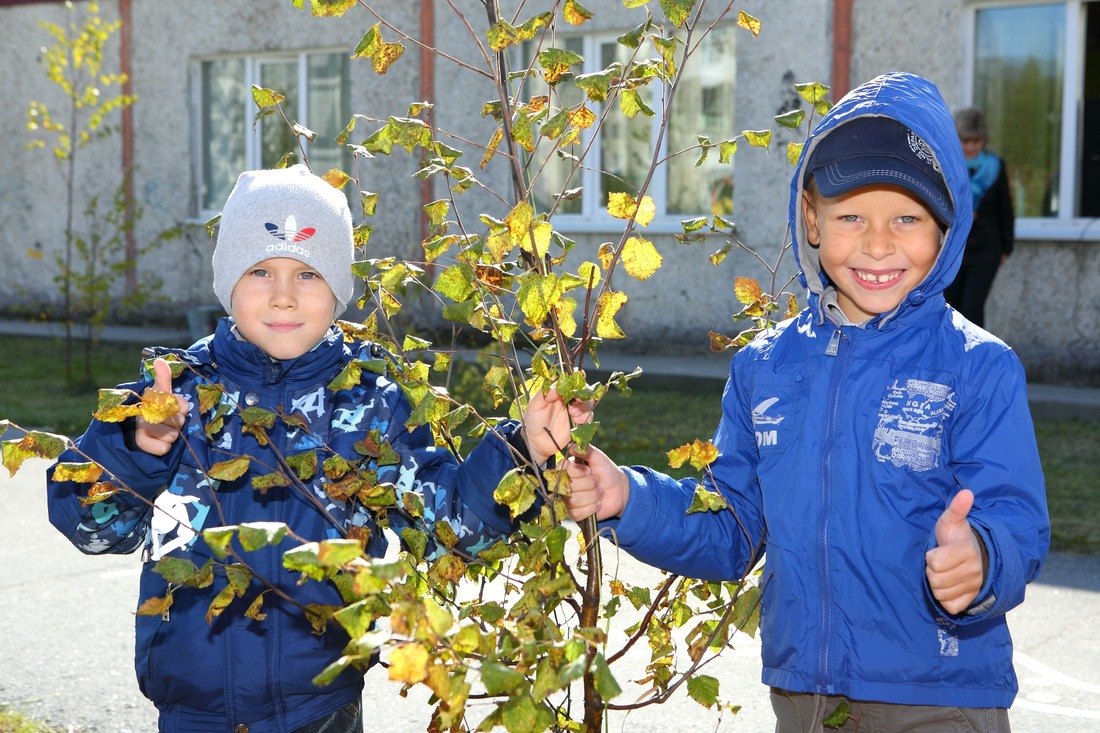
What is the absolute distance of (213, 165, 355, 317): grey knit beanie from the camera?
7.76ft

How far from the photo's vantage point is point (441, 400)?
211 cm

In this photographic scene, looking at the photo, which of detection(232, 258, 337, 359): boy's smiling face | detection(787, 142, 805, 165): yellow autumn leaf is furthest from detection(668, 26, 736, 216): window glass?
detection(232, 258, 337, 359): boy's smiling face

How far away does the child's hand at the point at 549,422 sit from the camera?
1993 mm

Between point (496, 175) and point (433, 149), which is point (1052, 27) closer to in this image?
point (496, 175)

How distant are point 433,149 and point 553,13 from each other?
1.07 feet

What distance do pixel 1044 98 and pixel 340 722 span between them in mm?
8842

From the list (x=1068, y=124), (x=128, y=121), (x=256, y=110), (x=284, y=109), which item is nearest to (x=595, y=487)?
(x=1068, y=124)

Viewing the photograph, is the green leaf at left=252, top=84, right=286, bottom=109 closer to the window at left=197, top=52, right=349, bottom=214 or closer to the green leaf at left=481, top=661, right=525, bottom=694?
the green leaf at left=481, top=661, right=525, bottom=694

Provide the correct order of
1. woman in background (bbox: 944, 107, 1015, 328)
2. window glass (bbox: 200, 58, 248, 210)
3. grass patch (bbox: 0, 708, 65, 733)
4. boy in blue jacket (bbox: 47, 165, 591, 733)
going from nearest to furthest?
boy in blue jacket (bbox: 47, 165, 591, 733) < grass patch (bbox: 0, 708, 65, 733) < woman in background (bbox: 944, 107, 1015, 328) < window glass (bbox: 200, 58, 248, 210)

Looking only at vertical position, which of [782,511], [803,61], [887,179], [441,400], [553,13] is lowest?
[782,511]

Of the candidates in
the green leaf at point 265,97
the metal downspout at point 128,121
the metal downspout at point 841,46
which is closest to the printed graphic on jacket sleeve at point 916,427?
the green leaf at point 265,97

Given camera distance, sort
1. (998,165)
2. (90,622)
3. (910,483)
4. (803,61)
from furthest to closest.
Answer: (803,61) < (998,165) < (90,622) < (910,483)

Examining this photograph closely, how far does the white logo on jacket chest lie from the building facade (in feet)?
15.9

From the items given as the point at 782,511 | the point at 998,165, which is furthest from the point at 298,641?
the point at 998,165
